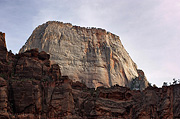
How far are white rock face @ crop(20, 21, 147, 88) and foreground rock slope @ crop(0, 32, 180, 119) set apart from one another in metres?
23.0

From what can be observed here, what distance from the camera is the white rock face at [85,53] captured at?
93062mm

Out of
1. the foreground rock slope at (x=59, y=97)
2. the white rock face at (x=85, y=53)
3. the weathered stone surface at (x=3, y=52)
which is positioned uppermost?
the white rock face at (x=85, y=53)

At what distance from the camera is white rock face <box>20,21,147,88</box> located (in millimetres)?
93062

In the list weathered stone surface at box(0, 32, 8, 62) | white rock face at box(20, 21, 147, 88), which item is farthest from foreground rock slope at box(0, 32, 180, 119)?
white rock face at box(20, 21, 147, 88)

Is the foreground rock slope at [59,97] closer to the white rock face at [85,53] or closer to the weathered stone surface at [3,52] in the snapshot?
the weathered stone surface at [3,52]

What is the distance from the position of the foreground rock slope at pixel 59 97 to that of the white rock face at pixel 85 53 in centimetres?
2297

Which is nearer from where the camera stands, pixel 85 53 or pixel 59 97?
pixel 59 97

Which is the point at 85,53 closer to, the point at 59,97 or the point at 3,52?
the point at 3,52

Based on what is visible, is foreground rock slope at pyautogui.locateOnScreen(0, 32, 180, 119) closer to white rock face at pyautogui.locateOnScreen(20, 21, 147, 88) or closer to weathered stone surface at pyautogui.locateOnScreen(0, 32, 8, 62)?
weathered stone surface at pyautogui.locateOnScreen(0, 32, 8, 62)

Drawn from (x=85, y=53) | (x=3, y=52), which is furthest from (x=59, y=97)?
(x=85, y=53)

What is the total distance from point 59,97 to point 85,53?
36498mm

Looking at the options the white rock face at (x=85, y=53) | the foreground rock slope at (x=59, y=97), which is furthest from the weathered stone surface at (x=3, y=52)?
the white rock face at (x=85, y=53)

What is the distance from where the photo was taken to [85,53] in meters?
98.2

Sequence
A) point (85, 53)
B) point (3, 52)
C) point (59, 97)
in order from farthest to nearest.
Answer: point (85, 53)
point (3, 52)
point (59, 97)
